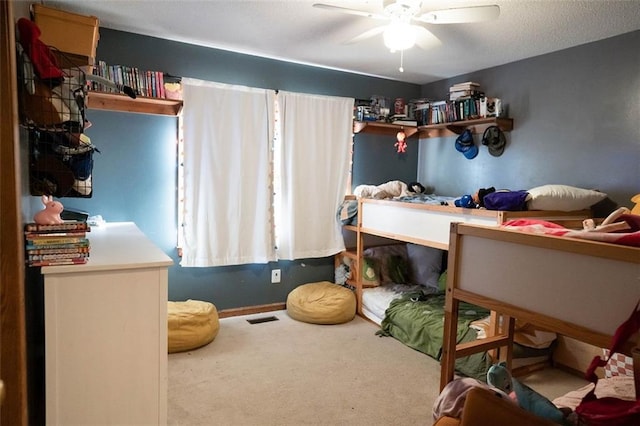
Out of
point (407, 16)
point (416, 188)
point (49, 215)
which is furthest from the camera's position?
point (416, 188)

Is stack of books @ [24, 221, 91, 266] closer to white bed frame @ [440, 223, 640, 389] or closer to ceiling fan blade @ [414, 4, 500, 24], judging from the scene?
white bed frame @ [440, 223, 640, 389]

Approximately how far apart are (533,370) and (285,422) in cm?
170

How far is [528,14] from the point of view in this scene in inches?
97.5

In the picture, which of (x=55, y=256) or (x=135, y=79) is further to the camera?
Result: (x=135, y=79)

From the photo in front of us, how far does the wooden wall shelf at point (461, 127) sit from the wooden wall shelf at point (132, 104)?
7.74 feet

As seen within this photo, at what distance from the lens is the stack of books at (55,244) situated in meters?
1.45

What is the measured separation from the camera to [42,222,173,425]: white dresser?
4.75 feet

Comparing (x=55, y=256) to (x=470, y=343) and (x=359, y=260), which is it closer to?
(x=470, y=343)

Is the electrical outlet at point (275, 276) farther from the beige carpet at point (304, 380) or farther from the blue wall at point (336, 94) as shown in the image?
the beige carpet at point (304, 380)

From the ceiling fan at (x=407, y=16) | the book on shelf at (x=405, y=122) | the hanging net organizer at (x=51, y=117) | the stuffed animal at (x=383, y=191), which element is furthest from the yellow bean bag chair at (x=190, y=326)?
the book on shelf at (x=405, y=122)

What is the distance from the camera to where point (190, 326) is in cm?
283

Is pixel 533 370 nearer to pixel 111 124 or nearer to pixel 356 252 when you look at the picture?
pixel 356 252

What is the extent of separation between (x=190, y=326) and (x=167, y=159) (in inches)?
53.2

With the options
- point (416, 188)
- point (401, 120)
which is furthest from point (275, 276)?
point (401, 120)
